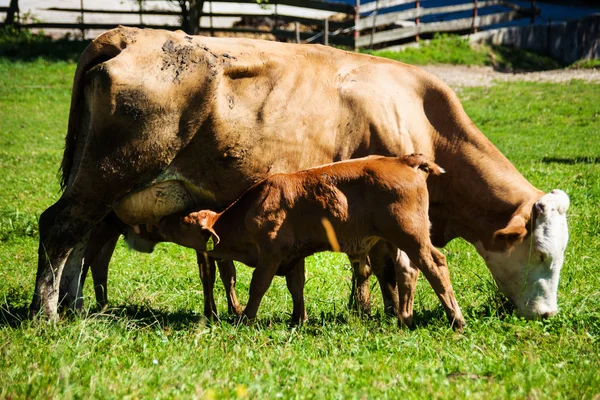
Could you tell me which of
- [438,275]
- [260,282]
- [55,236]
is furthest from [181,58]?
[438,275]

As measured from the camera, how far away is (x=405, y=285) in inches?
284

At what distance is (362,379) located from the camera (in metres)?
5.32

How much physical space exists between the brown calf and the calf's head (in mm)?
13

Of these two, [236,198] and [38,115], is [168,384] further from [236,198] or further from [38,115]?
[38,115]

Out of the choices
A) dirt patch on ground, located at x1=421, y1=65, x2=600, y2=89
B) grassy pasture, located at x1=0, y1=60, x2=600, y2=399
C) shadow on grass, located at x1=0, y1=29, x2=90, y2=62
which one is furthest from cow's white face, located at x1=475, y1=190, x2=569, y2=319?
shadow on grass, located at x1=0, y1=29, x2=90, y2=62

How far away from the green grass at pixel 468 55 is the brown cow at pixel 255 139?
1773cm

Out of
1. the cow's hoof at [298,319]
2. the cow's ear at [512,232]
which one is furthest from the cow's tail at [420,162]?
the cow's hoof at [298,319]

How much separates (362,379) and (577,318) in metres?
2.51

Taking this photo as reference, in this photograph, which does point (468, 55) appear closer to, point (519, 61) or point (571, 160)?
point (519, 61)

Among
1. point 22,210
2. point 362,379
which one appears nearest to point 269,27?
point 22,210

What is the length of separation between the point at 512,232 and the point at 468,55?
65.9 ft

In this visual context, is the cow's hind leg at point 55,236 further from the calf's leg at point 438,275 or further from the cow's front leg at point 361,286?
the calf's leg at point 438,275

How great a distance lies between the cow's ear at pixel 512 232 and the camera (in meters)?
7.28

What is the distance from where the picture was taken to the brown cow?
7043mm
